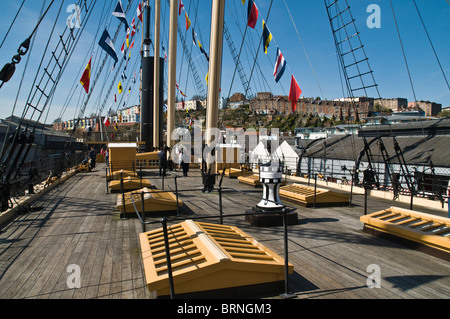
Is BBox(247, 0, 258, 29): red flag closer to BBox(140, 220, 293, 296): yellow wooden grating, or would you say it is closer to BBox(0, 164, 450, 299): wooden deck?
BBox(0, 164, 450, 299): wooden deck

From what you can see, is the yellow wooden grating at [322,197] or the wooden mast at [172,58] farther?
the wooden mast at [172,58]

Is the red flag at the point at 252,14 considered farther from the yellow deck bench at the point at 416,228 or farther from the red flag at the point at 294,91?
the yellow deck bench at the point at 416,228

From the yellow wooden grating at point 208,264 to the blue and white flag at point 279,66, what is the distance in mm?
9461

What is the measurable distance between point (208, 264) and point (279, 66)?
10.6 metres

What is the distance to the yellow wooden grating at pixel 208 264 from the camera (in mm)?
3266

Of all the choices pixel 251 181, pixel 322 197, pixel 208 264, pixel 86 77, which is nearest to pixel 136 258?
pixel 208 264

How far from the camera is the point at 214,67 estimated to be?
1123 cm

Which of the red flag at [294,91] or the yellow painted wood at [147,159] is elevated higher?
the red flag at [294,91]

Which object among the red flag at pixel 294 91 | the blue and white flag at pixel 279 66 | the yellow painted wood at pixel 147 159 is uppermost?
the blue and white flag at pixel 279 66

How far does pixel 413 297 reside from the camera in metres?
3.45

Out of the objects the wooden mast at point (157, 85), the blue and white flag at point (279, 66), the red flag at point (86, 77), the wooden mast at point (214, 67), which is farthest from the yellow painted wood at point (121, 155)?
the blue and white flag at point (279, 66)

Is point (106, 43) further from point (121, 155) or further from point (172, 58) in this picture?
point (121, 155)
